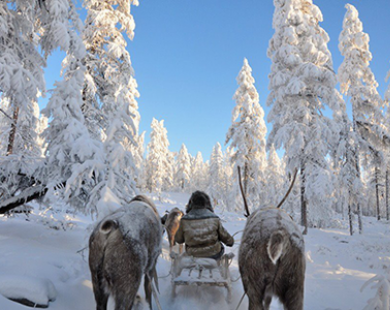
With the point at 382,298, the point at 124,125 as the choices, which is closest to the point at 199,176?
the point at 124,125

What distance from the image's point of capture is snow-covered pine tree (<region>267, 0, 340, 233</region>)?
14.5m

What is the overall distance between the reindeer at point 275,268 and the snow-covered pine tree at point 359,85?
17266 millimetres

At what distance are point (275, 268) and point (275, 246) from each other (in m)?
0.30

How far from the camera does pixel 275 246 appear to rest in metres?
2.63

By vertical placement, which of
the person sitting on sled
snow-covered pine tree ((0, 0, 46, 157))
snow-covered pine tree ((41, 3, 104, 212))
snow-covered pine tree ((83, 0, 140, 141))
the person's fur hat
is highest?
snow-covered pine tree ((83, 0, 140, 141))

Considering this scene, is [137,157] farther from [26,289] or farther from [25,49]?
[26,289]

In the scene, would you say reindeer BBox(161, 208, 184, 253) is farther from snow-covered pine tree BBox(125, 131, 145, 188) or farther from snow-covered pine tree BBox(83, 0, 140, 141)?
snow-covered pine tree BBox(83, 0, 140, 141)

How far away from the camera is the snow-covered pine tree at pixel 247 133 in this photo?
22.9 meters

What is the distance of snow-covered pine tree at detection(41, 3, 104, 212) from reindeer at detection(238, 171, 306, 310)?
3.47 metres

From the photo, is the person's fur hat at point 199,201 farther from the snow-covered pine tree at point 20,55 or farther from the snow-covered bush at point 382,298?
the snow-covered pine tree at point 20,55

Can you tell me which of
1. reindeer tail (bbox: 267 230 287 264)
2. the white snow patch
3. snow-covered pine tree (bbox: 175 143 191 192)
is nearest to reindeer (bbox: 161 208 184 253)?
the white snow patch

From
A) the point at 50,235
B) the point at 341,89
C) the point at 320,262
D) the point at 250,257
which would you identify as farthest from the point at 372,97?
the point at 50,235

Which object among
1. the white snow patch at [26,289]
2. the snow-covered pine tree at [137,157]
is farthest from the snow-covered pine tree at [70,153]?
the white snow patch at [26,289]

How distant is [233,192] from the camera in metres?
27.6
